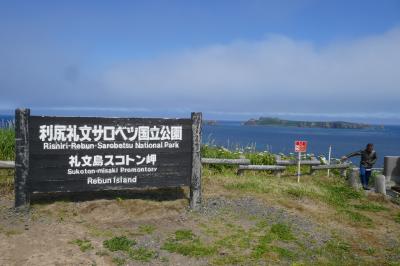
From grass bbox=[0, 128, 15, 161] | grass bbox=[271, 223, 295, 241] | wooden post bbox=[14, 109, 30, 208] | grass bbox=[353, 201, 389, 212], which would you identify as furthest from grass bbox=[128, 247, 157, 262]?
grass bbox=[0, 128, 15, 161]

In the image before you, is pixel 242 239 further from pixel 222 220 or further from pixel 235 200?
pixel 235 200

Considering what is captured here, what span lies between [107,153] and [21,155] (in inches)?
70.6

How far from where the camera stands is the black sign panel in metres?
9.44

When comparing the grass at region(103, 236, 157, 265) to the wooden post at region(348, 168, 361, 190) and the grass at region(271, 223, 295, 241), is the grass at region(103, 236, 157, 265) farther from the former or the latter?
the wooden post at region(348, 168, 361, 190)

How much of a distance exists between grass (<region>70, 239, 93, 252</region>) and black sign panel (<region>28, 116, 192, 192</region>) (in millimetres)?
1909

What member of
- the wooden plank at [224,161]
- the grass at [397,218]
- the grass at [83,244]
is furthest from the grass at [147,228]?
the grass at [397,218]

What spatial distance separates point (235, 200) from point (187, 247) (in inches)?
142

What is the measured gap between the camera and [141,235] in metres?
8.66

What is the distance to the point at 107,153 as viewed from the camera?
9.98 meters

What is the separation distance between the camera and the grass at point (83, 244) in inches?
304

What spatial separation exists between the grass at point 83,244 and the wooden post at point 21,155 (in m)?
2.07

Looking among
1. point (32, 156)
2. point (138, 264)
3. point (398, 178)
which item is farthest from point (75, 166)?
point (398, 178)

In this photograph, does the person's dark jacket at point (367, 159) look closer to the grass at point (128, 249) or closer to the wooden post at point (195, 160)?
the wooden post at point (195, 160)

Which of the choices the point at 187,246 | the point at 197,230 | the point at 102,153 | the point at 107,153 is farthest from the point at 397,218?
the point at 102,153
